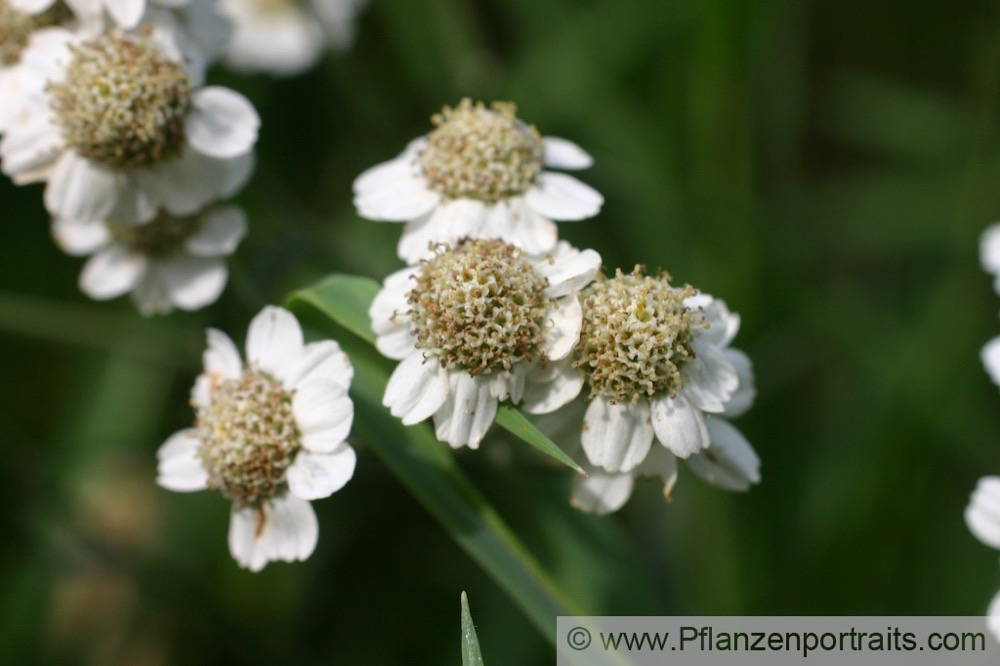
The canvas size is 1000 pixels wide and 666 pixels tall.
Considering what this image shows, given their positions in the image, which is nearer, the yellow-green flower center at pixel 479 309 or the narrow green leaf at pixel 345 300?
the yellow-green flower center at pixel 479 309

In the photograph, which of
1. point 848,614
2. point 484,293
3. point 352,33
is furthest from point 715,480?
point 352,33

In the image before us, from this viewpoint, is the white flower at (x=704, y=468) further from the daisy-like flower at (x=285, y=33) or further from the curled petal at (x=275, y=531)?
the daisy-like flower at (x=285, y=33)

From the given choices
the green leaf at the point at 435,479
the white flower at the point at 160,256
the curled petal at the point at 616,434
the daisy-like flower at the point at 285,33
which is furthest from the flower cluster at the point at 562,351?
the daisy-like flower at the point at 285,33

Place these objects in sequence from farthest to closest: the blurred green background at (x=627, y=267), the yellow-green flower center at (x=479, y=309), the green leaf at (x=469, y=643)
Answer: the blurred green background at (x=627, y=267)
the yellow-green flower center at (x=479, y=309)
the green leaf at (x=469, y=643)

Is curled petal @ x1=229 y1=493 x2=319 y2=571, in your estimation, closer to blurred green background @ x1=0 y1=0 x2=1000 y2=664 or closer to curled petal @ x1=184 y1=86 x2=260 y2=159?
blurred green background @ x1=0 y1=0 x2=1000 y2=664

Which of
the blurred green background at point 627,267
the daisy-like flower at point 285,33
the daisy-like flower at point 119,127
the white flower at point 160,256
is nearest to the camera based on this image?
the daisy-like flower at point 119,127
